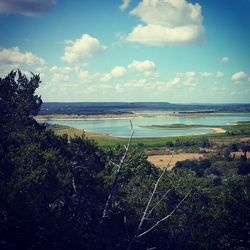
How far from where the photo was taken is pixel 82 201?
20344 mm

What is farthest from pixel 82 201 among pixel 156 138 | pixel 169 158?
pixel 156 138

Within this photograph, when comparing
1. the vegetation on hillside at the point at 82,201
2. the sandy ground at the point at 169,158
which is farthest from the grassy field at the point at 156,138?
the vegetation on hillside at the point at 82,201

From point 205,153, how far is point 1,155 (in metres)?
66.4

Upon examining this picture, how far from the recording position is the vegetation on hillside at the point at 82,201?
1556 cm

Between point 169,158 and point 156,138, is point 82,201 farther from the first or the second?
point 156,138

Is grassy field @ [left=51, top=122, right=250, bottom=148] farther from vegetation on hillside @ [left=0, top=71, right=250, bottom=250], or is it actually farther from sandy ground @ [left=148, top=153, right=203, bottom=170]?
vegetation on hillside @ [left=0, top=71, right=250, bottom=250]

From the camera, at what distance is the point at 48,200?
16.4 m

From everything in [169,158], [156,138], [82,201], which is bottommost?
[169,158]

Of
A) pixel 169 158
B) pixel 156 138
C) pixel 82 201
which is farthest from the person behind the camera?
pixel 156 138

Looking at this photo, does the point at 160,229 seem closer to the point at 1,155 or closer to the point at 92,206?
the point at 92,206

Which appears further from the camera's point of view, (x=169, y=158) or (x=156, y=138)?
(x=156, y=138)

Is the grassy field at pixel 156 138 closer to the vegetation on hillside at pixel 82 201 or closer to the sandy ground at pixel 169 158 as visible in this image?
the sandy ground at pixel 169 158

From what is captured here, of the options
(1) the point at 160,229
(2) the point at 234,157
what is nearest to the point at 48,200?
(1) the point at 160,229

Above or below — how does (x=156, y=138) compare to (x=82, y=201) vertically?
below
